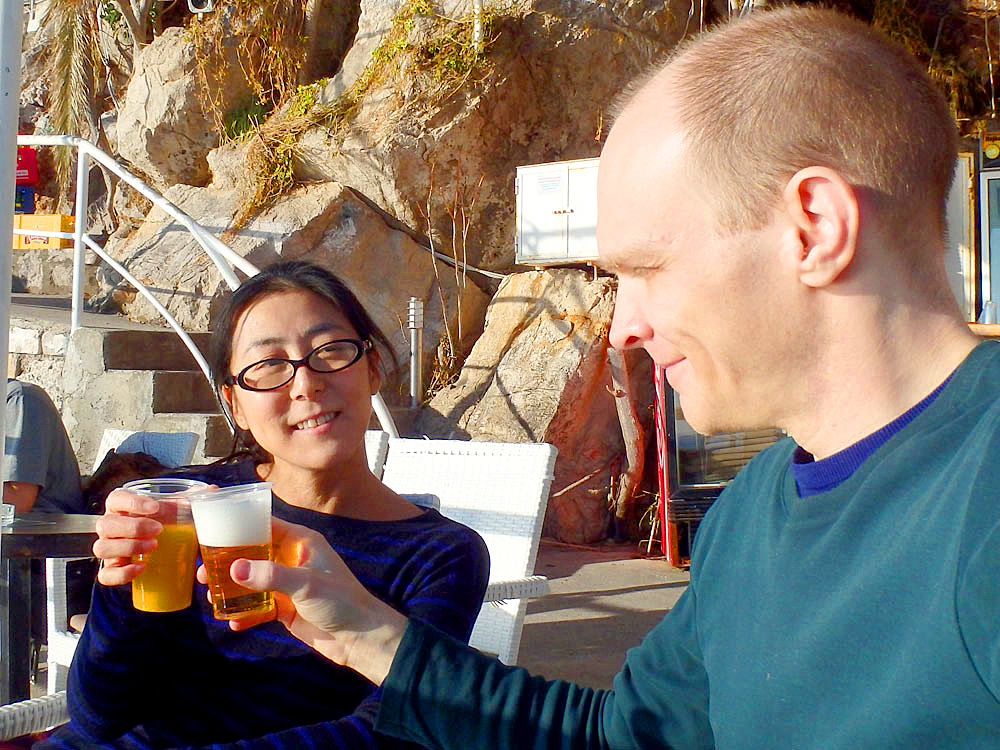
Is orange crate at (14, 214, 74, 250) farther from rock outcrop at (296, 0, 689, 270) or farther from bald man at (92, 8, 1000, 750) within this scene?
bald man at (92, 8, 1000, 750)

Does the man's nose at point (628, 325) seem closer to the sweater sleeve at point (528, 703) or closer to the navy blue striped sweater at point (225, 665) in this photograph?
the sweater sleeve at point (528, 703)

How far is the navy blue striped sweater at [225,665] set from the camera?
182 cm

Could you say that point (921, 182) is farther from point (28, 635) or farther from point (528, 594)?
point (28, 635)

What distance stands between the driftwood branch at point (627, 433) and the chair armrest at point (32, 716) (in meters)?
5.56

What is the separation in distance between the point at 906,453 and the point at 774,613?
218 mm

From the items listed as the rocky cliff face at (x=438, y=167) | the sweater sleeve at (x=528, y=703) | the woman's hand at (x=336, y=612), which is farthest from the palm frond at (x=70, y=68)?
the sweater sleeve at (x=528, y=703)

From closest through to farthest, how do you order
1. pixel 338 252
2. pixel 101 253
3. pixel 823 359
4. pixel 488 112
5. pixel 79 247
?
pixel 823 359 → pixel 79 247 → pixel 101 253 → pixel 338 252 → pixel 488 112

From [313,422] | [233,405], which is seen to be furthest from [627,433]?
[313,422]

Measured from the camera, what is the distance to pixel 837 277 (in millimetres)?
1011

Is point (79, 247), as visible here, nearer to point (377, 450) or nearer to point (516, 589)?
point (377, 450)

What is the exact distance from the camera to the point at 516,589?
2764mm

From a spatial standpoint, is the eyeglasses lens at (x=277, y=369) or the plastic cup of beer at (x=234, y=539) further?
the eyeglasses lens at (x=277, y=369)

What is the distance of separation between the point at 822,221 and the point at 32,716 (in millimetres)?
1845

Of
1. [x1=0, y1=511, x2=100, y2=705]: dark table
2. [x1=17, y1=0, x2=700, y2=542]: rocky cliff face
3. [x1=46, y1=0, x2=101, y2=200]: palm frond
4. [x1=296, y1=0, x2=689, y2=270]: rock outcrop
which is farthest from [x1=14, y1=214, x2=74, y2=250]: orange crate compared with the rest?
[x1=0, y1=511, x2=100, y2=705]: dark table
